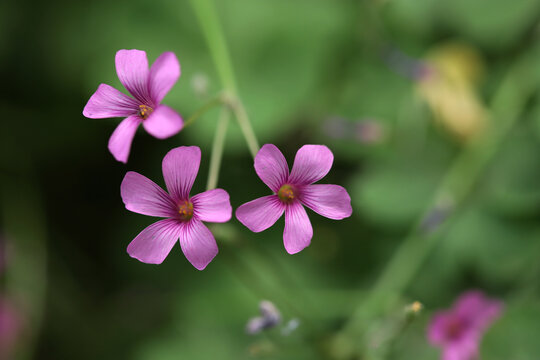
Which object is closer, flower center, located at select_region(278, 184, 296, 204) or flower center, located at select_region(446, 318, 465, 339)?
flower center, located at select_region(278, 184, 296, 204)

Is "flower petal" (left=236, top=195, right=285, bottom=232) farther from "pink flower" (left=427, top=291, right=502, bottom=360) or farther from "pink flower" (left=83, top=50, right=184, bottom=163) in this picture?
"pink flower" (left=427, top=291, right=502, bottom=360)

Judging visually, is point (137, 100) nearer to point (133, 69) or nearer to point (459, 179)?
point (133, 69)

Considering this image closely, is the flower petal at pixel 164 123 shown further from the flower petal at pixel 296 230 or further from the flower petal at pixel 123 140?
the flower petal at pixel 296 230

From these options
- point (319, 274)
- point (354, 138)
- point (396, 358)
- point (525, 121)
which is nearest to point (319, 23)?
point (354, 138)

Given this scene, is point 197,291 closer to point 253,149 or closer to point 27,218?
point 27,218

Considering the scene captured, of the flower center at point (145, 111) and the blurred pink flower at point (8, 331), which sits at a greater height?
the blurred pink flower at point (8, 331)

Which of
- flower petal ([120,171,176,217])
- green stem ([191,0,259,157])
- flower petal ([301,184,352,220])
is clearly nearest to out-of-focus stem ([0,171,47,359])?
green stem ([191,0,259,157])

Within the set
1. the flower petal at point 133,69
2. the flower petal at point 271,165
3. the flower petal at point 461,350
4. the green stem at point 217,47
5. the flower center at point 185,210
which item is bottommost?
the flower petal at point 461,350

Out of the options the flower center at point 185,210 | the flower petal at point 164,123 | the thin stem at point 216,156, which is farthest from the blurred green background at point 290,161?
the flower petal at point 164,123
